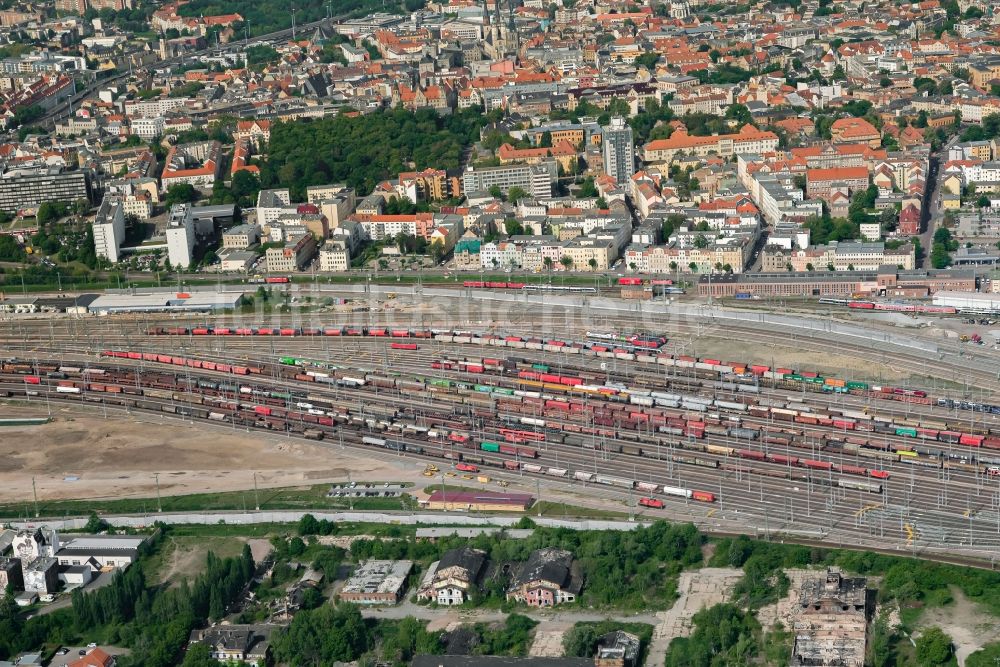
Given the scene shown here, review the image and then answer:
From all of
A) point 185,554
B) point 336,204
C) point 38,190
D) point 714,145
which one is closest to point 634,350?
point 185,554

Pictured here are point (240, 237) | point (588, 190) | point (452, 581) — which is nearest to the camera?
point (452, 581)

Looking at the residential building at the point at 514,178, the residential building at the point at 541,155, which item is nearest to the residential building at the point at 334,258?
the residential building at the point at 514,178

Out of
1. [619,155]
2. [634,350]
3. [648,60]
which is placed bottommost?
[634,350]

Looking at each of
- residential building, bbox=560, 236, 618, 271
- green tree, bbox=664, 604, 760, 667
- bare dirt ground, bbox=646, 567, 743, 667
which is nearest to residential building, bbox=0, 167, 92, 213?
residential building, bbox=560, 236, 618, 271

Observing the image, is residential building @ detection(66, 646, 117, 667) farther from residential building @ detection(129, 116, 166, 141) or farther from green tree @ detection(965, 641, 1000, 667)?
residential building @ detection(129, 116, 166, 141)

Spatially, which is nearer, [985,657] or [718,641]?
[985,657]

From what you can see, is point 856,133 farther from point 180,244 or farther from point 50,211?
point 50,211
